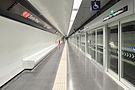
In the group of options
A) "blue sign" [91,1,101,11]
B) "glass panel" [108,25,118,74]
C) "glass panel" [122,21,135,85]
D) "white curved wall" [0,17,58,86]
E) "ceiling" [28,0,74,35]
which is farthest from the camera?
"glass panel" [108,25,118,74]

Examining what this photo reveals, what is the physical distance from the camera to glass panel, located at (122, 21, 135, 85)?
5.40m

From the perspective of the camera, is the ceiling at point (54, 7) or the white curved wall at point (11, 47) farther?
the ceiling at point (54, 7)

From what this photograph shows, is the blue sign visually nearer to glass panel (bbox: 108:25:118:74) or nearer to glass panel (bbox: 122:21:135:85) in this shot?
glass panel (bbox: 108:25:118:74)

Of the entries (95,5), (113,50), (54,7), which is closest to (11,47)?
(54,7)

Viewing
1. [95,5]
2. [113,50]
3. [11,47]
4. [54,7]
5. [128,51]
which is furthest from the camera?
[54,7]

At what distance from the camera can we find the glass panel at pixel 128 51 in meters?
5.40

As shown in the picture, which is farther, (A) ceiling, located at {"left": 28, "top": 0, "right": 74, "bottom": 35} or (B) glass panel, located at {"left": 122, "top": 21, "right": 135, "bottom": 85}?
(A) ceiling, located at {"left": 28, "top": 0, "right": 74, "bottom": 35}

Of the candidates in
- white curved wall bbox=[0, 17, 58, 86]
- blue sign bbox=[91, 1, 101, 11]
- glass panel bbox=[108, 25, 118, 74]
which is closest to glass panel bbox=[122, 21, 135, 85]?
glass panel bbox=[108, 25, 118, 74]

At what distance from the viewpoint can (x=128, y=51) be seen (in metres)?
5.63

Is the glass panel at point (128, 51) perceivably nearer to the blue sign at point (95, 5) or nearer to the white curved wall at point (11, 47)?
the blue sign at point (95, 5)

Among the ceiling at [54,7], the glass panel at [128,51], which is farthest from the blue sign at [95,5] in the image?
the glass panel at [128,51]

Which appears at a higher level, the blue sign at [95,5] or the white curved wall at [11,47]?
the blue sign at [95,5]

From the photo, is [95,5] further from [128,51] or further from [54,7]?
[128,51]

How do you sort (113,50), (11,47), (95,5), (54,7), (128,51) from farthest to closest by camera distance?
(54,7) → (113,50) → (95,5) → (11,47) → (128,51)
